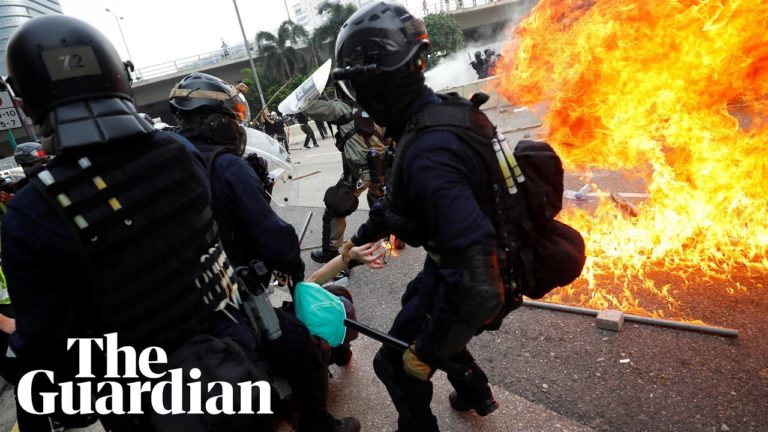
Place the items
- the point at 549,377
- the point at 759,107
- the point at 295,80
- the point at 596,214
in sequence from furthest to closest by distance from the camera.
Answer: the point at 295,80
the point at 596,214
the point at 759,107
the point at 549,377

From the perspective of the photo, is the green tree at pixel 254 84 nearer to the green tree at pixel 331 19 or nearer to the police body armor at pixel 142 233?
the green tree at pixel 331 19

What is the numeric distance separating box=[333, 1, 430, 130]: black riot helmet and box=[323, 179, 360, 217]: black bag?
11.1 feet

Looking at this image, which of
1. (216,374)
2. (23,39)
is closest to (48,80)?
(23,39)

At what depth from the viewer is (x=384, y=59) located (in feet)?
6.52

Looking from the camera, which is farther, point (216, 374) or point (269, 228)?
point (269, 228)

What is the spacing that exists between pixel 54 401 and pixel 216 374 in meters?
0.77

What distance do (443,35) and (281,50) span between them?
47.8 feet

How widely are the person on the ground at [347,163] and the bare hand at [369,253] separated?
2832 mm

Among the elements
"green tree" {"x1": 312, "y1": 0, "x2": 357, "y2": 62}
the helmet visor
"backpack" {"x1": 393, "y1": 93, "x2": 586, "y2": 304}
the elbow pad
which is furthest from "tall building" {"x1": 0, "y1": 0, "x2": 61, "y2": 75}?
the elbow pad

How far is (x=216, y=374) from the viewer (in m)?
1.61

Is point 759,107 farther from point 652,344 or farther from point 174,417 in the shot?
point 174,417

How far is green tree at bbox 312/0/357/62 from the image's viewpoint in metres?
36.3

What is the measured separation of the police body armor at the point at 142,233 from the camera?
1518mm

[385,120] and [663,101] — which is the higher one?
[385,120]
